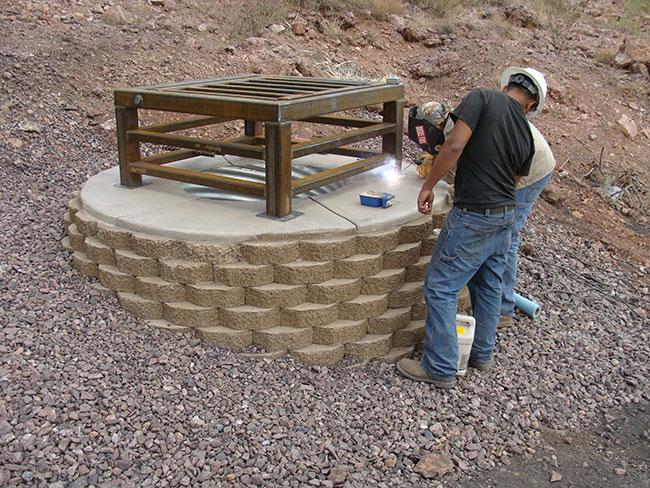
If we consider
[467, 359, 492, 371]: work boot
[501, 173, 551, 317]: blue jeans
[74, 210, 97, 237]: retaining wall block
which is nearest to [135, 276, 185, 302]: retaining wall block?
[74, 210, 97, 237]: retaining wall block

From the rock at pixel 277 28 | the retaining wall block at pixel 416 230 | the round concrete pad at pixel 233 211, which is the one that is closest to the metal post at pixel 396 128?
the round concrete pad at pixel 233 211

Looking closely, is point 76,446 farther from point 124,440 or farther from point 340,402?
point 340,402

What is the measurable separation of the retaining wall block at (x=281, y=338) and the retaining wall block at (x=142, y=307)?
574mm

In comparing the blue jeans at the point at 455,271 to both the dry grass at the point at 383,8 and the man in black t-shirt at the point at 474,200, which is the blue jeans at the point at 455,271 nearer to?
the man in black t-shirt at the point at 474,200

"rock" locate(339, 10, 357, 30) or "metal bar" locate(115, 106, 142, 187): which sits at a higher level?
"rock" locate(339, 10, 357, 30)

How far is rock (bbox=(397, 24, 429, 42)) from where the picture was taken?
9.64m

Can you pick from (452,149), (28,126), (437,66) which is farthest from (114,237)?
(437,66)

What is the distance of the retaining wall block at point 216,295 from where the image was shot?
3.72 m

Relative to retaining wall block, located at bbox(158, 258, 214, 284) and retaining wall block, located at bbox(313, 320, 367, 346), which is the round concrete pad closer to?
retaining wall block, located at bbox(158, 258, 214, 284)

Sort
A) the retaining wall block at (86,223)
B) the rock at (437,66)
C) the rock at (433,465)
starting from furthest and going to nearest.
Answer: the rock at (437,66), the retaining wall block at (86,223), the rock at (433,465)

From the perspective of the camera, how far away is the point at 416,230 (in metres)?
4.06

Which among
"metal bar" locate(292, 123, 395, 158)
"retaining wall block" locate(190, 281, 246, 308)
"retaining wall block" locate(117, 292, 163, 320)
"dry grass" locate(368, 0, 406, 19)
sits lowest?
"retaining wall block" locate(117, 292, 163, 320)

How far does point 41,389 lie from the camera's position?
10.8 ft

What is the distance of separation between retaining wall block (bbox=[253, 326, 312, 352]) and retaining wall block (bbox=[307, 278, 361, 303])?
0.59 feet
